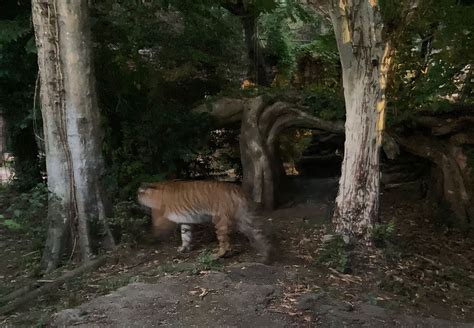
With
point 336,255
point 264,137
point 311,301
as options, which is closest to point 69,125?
point 311,301

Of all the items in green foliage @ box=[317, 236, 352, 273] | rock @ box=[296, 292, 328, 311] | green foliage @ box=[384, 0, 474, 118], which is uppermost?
green foliage @ box=[384, 0, 474, 118]

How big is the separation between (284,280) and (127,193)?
3535 mm

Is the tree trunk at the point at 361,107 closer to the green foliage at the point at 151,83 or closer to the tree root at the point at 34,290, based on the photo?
the tree root at the point at 34,290

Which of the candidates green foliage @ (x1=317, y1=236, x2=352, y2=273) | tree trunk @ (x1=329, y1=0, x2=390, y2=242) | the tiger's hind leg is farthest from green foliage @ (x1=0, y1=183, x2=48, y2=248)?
tree trunk @ (x1=329, y1=0, x2=390, y2=242)

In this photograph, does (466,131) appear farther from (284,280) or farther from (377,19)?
(284,280)

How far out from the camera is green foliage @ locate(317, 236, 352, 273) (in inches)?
228

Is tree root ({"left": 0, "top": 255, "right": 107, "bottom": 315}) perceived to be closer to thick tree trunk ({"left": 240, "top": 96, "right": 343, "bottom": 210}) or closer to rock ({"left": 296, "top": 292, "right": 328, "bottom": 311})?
rock ({"left": 296, "top": 292, "right": 328, "bottom": 311})

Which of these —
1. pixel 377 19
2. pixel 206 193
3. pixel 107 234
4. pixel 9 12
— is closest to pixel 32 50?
pixel 9 12

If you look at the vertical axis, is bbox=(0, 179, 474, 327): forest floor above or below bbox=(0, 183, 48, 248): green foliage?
below

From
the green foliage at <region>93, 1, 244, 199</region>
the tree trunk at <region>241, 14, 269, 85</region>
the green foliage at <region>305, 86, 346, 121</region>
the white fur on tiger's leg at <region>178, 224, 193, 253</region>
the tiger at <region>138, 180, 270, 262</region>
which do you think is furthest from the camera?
the tree trunk at <region>241, 14, 269, 85</region>

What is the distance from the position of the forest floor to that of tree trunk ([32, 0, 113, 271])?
0.50 metres

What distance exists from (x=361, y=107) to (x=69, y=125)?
3.46 meters

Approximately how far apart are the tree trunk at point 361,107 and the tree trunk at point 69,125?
2994mm

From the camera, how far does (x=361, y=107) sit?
19.4 feet
